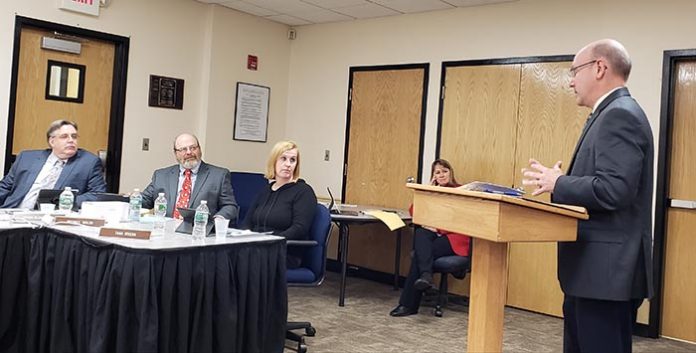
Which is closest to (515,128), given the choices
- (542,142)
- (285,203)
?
(542,142)

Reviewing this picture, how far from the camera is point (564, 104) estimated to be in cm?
478

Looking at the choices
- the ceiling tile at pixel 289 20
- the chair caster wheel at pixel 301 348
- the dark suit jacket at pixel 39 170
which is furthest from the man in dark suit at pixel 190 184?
the ceiling tile at pixel 289 20

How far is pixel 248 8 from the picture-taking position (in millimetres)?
5852

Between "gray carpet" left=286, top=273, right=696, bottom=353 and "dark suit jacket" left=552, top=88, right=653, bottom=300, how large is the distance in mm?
1889

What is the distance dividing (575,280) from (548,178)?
34 cm

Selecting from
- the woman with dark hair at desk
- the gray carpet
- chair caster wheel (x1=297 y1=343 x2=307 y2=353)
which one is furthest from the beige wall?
chair caster wheel (x1=297 y1=343 x2=307 y2=353)

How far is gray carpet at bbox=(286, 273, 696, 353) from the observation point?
3895mm

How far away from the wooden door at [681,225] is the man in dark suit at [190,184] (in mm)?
2854

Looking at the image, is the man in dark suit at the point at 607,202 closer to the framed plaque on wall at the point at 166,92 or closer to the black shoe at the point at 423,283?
the black shoe at the point at 423,283

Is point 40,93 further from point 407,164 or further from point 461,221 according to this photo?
point 461,221

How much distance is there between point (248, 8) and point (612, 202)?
448cm

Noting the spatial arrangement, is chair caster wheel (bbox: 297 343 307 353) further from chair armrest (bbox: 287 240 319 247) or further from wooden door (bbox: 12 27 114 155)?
wooden door (bbox: 12 27 114 155)

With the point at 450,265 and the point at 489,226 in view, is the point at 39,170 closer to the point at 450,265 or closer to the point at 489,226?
the point at 450,265

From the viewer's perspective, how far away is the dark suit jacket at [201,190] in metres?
4.01
